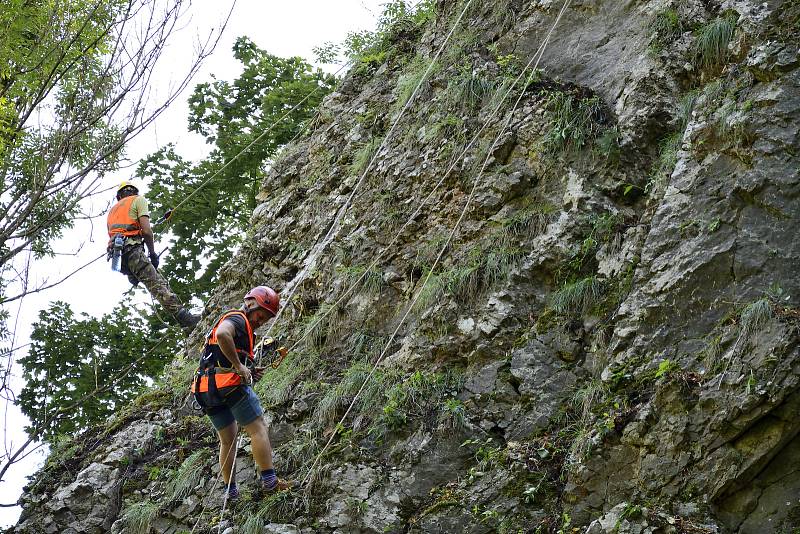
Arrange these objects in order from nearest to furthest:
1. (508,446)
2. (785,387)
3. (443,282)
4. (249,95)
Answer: (785,387) → (508,446) → (443,282) → (249,95)

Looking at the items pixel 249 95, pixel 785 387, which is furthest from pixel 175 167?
pixel 785 387

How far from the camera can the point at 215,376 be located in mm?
6242

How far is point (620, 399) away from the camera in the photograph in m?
4.98

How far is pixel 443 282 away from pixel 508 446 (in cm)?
165

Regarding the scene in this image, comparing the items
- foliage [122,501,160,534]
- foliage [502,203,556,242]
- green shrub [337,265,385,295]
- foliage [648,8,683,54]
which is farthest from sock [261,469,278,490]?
foliage [648,8,683,54]

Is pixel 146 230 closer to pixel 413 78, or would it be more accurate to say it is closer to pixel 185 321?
pixel 185 321

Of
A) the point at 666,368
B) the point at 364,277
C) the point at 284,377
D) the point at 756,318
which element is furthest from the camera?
the point at 364,277

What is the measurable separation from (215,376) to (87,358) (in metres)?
6.85

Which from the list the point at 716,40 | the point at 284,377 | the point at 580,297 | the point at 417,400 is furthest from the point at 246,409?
the point at 716,40

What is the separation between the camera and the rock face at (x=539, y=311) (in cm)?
463

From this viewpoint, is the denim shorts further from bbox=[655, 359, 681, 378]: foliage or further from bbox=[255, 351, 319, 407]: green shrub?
bbox=[655, 359, 681, 378]: foliage

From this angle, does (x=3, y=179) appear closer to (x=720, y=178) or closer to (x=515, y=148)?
(x=515, y=148)

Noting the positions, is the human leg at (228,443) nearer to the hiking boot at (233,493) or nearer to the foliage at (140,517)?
the hiking boot at (233,493)

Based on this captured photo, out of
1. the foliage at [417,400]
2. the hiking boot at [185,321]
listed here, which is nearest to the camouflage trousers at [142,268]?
the hiking boot at [185,321]
